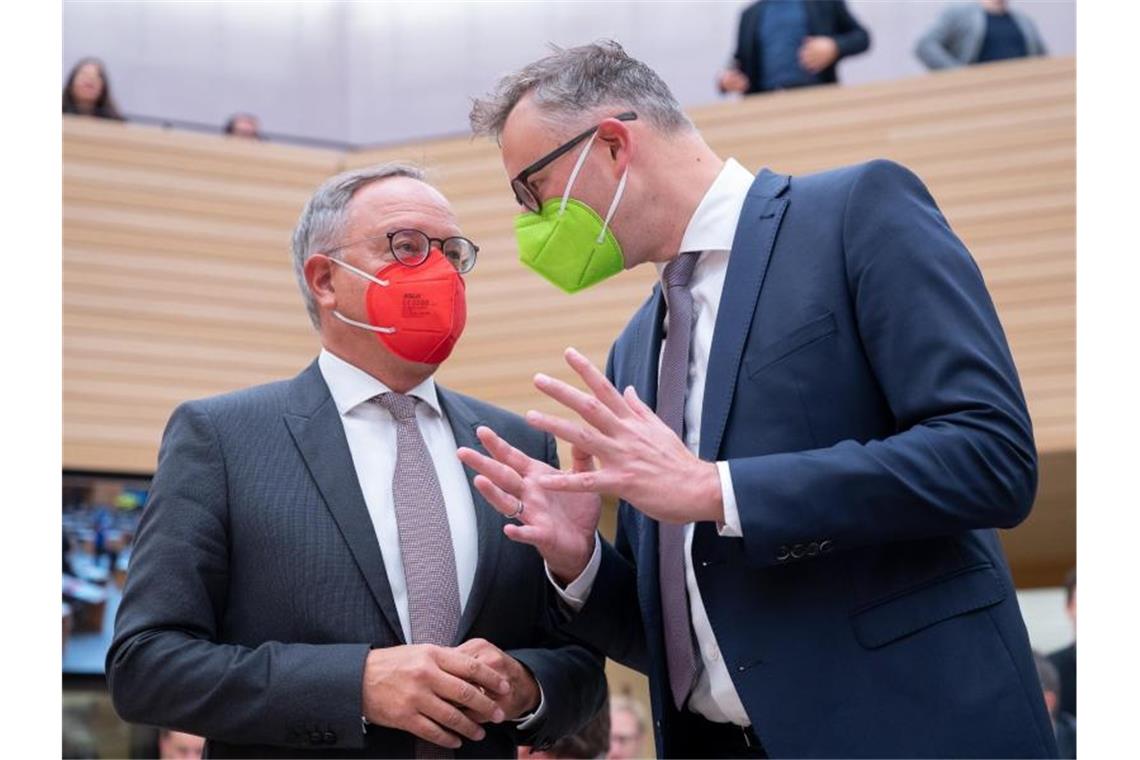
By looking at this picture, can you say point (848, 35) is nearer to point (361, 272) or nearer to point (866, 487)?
point (361, 272)

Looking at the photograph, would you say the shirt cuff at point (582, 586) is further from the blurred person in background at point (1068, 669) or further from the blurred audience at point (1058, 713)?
the blurred person in background at point (1068, 669)

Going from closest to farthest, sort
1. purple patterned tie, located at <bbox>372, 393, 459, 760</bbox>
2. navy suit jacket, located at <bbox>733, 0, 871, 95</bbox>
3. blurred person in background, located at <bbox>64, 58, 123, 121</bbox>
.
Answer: purple patterned tie, located at <bbox>372, 393, 459, 760</bbox> < navy suit jacket, located at <bbox>733, 0, 871, 95</bbox> < blurred person in background, located at <bbox>64, 58, 123, 121</bbox>

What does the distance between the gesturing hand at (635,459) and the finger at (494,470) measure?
0.26 meters

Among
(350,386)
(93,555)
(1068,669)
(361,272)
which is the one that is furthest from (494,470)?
(93,555)

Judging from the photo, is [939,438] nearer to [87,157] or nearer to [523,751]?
[523,751]

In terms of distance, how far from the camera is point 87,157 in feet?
33.7

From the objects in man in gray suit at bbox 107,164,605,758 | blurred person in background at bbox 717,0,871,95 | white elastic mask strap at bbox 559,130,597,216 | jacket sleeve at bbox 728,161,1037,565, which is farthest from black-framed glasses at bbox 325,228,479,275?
blurred person in background at bbox 717,0,871,95

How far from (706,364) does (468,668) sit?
2.39 ft

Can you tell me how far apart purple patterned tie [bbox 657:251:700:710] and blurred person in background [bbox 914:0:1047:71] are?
724 cm

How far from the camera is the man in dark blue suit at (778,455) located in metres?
2.39

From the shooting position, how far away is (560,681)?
3014mm

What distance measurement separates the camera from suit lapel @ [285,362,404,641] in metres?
2.93

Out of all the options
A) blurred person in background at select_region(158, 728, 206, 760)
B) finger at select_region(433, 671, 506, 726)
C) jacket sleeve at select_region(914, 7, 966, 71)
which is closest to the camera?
finger at select_region(433, 671, 506, 726)

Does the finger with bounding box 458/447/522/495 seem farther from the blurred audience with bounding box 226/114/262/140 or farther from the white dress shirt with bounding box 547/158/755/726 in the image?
the blurred audience with bounding box 226/114/262/140
